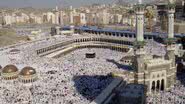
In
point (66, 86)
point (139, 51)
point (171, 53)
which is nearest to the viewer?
point (66, 86)

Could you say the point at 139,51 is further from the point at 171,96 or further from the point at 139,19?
the point at 171,96

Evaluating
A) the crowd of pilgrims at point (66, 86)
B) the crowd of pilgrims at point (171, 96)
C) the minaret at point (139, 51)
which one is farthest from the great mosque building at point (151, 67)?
the crowd of pilgrims at point (66, 86)

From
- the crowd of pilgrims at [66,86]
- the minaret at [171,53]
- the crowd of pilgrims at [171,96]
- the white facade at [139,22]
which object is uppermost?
the white facade at [139,22]

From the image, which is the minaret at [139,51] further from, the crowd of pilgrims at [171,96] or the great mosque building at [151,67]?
the crowd of pilgrims at [171,96]

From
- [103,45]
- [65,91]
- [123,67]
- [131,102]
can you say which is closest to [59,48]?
[103,45]

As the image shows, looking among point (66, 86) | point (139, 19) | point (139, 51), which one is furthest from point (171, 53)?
point (66, 86)

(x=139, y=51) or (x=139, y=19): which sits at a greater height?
(x=139, y=19)

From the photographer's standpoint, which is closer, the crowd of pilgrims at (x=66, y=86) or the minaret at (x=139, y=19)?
the crowd of pilgrims at (x=66, y=86)

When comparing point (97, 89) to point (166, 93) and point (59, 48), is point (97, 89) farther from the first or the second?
point (59, 48)
